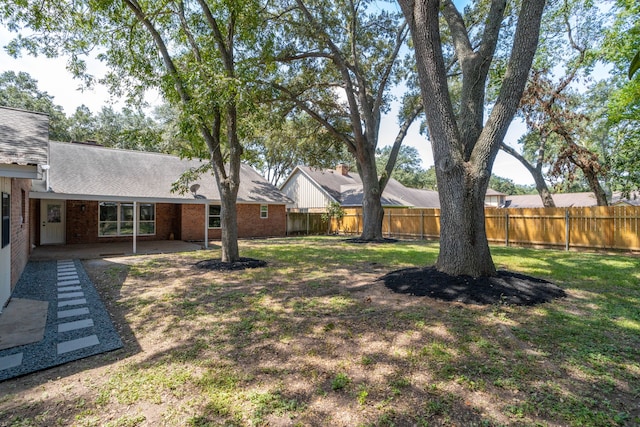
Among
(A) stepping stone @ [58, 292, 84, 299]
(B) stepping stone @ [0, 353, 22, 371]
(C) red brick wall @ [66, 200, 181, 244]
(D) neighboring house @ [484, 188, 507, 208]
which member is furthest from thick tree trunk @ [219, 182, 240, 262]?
(D) neighboring house @ [484, 188, 507, 208]

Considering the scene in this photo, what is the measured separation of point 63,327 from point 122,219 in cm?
1223

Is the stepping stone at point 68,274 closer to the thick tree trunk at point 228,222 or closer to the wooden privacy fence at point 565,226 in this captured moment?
the thick tree trunk at point 228,222

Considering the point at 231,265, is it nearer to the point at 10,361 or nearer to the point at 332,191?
the point at 10,361

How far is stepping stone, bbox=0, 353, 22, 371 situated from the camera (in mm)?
3422

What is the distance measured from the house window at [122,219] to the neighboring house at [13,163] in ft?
23.6

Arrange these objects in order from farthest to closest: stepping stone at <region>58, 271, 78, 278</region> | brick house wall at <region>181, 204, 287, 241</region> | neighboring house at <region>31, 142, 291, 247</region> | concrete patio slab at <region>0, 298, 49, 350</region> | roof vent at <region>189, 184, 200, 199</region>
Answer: brick house wall at <region>181, 204, 287, 241</region>, roof vent at <region>189, 184, 200, 199</region>, neighboring house at <region>31, 142, 291, 247</region>, stepping stone at <region>58, 271, 78, 278</region>, concrete patio slab at <region>0, 298, 49, 350</region>

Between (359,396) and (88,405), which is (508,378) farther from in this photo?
(88,405)

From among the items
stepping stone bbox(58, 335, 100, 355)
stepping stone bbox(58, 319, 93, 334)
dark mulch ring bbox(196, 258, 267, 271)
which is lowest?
stepping stone bbox(58, 335, 100, 355)

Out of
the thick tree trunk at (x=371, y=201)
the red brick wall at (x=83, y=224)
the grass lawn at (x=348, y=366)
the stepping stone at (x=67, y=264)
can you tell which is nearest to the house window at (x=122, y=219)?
the red brick wall at (x=83, y=224)

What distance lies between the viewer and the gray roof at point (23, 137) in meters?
4.30

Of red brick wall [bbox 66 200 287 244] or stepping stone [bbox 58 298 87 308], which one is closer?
stepping stone [bbox 58 298 87 308]

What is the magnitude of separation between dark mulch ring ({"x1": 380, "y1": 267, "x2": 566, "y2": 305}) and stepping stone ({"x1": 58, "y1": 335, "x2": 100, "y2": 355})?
4628 millimetres

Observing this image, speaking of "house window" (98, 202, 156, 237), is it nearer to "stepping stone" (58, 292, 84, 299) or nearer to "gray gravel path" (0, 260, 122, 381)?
"gray gravel path" (0, 260, 122, 381)

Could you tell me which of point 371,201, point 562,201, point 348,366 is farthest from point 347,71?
point 562,201
